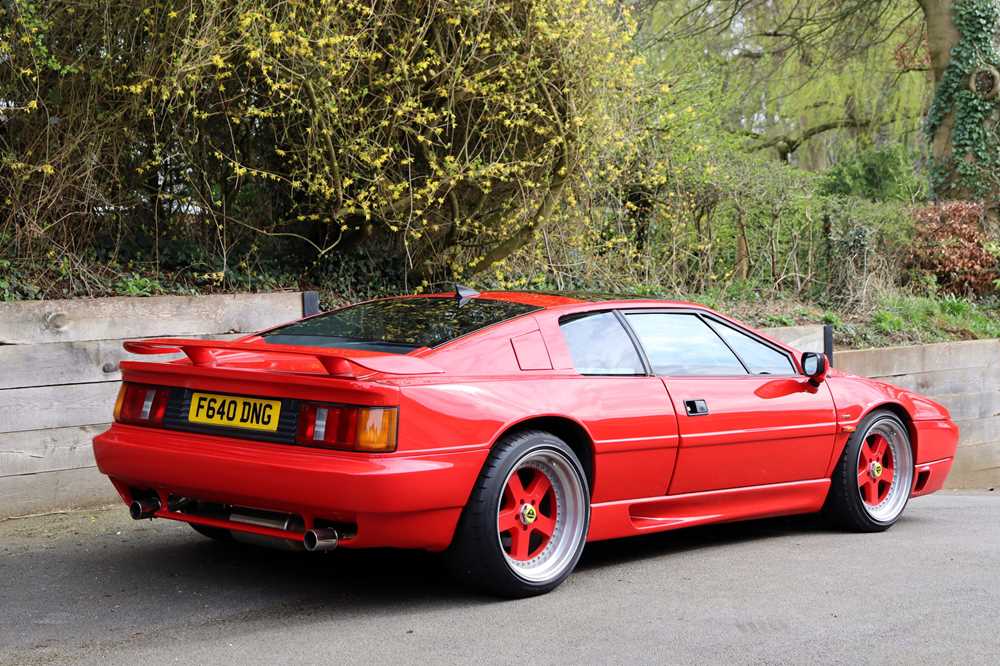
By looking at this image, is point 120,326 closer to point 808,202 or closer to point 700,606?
point 700,606

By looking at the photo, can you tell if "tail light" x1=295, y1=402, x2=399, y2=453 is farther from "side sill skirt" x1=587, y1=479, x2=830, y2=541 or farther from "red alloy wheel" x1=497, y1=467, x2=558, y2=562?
"side sill skirt" x1=587, y1=479, x2=830, y2=541

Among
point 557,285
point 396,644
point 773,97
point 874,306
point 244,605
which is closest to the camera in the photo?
point 396,644

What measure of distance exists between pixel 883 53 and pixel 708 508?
1821 cm

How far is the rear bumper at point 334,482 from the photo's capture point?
14.8 ft

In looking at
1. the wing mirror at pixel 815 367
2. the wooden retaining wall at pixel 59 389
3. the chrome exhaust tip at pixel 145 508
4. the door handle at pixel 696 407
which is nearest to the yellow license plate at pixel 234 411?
the chrome exhaust tip at pixel 145 508

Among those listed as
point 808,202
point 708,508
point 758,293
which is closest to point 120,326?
point 708,508

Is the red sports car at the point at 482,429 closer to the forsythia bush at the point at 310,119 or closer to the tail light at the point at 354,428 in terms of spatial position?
the tail light at the point at 354,428

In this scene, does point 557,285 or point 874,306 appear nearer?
point 557,285

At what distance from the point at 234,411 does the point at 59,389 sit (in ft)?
9.29

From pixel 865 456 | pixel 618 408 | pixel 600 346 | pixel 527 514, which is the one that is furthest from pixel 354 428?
pixel 865 456

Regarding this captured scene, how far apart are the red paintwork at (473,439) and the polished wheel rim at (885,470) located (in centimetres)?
48

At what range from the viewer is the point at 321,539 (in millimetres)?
4590

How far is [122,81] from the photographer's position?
8180 mm

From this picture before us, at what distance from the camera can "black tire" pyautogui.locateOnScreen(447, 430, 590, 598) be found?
480cm
